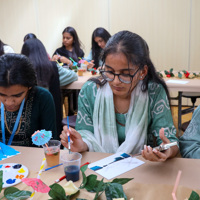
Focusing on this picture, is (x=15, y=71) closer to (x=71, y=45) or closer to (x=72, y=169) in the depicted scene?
(x=72, y=169)

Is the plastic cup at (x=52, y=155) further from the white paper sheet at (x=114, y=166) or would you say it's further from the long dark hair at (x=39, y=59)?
the long dark hair at (x=39, y=59)

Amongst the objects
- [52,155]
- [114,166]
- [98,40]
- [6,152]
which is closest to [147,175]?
[114,166]

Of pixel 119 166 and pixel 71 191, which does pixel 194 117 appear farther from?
pixel 71 191

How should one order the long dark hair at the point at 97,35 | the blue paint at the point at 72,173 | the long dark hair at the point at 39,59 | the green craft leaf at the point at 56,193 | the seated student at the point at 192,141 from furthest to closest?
the long dark hair at the point at 97,35
the long dark hair at the point at 39,59
the seated student at the point at 192,141
the blue paint at the point at 72,173
the green craft leaf at the point at 56,193

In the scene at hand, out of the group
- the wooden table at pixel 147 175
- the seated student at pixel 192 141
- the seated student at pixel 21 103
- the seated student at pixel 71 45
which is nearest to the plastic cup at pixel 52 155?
the wooden table at pixel 147 175

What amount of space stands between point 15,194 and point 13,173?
0.63ft

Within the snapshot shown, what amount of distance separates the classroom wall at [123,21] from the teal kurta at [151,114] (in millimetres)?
3663

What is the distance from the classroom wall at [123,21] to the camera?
4.79 m

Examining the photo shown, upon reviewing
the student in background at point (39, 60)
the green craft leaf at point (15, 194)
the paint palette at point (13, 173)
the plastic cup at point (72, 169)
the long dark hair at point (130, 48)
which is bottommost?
the paint palette at point (13, 173)

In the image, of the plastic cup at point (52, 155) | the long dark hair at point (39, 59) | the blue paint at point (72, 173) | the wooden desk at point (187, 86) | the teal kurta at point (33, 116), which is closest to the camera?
the blue paint at point (72, 173)

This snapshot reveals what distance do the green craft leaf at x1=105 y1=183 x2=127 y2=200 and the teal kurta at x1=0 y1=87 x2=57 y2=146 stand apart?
91cm

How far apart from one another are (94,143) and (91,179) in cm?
45

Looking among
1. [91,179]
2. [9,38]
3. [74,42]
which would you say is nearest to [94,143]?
[91,179]

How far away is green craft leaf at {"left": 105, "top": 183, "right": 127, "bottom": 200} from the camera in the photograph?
2.96ft
